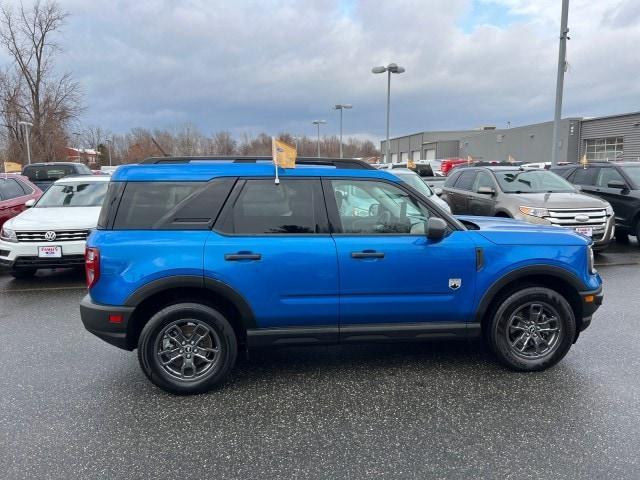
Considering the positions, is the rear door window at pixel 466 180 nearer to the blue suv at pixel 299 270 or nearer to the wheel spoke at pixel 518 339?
the blue suv at pixel 299 270

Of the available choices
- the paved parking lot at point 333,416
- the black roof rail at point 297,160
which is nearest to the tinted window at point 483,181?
the paved parking lot at point 333,416

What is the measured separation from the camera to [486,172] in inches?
396

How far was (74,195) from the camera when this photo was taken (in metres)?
8.61

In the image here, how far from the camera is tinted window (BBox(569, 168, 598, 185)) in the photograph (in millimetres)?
11128

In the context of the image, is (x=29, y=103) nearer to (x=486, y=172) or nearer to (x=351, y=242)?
(x=486, y=172)

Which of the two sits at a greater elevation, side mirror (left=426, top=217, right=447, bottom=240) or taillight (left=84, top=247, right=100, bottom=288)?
side mirror (left=426, top=217, right=447, bottom=240)

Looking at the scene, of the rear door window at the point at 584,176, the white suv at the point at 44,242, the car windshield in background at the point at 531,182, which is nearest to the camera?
the white suv at the point at 44,242

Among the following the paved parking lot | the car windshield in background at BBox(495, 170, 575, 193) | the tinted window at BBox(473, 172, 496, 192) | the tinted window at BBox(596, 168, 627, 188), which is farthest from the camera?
the tinted window at BBox(596, 168, 627, 188)

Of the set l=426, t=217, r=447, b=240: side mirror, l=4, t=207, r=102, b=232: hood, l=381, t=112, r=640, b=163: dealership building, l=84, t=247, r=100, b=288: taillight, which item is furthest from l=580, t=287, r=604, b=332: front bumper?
l=381, t=112, r=640, b=163: dealership building

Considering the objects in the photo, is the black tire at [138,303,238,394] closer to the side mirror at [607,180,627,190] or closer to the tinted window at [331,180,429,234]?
the tinted window at [331,180,429,234]

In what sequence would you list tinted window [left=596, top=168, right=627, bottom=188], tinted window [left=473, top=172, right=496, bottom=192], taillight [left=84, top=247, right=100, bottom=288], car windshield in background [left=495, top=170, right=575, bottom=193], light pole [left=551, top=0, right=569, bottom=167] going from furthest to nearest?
light pole [left=551, top=0, right=569, bottom=167] → tinted window [left=596, top=168, right=627, bottom=188] → tinted window [left=473, top=172, right=496, bottom=192] → car windshield in background [left=495, top=170, right=575, bottom=193] → taillight [left=84, top=247, right=100, bottom=288]

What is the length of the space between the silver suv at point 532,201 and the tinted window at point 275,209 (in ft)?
19.0

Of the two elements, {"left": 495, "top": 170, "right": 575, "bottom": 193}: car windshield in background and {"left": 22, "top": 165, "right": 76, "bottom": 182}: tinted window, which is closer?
{"left": 495, "top": 170, "right": 575, "bottom": 193}: car windshield in background

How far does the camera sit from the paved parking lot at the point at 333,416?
109 inches
